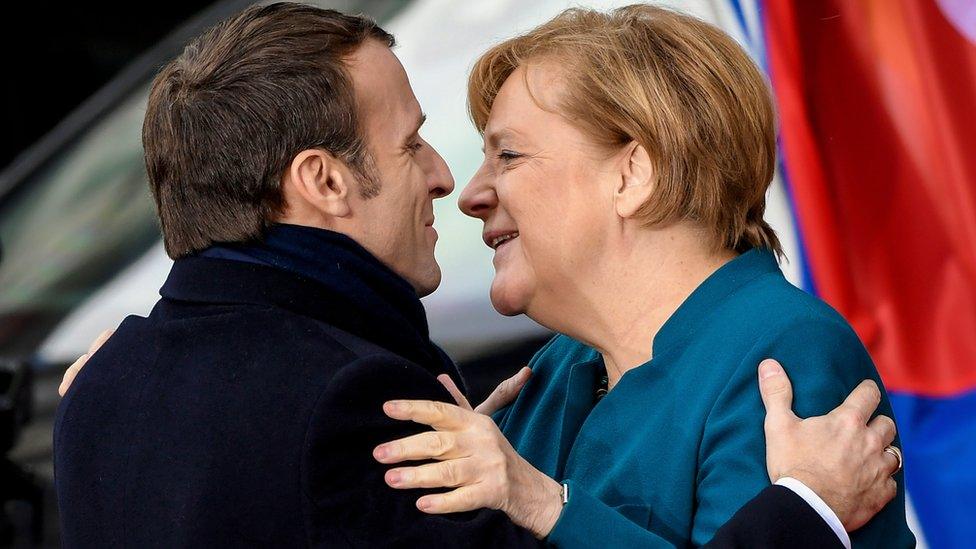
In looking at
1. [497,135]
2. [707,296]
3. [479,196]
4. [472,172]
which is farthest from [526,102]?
[472,172]

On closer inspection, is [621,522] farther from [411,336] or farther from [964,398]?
[964,398]

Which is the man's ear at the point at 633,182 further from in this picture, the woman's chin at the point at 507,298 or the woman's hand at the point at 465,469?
the woman's hand at the point at 465,469

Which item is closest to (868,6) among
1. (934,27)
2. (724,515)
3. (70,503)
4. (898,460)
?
(934,27)

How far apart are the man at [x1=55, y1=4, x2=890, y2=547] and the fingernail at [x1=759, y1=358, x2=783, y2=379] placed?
1 centimetres

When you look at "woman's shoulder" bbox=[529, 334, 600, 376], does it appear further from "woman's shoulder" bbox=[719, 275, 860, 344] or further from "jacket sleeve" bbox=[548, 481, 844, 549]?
"jacket sleeve" bbox=[548, 481, 844, 549]

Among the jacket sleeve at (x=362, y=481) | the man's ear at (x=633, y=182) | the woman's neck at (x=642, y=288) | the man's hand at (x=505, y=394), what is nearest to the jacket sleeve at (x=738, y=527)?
the jacket sleeve at (x=362, y=481)

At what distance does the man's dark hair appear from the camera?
180 cm

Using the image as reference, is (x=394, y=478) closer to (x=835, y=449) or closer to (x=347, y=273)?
(x=347, y=273)

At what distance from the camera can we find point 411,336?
1838 mm

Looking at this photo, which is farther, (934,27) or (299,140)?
(934,27)

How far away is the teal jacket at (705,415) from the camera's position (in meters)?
1.82

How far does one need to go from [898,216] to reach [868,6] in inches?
22.1

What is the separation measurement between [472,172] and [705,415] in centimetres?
177

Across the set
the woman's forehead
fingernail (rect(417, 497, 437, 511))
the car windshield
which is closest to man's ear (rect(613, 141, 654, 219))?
the woman's forehead
